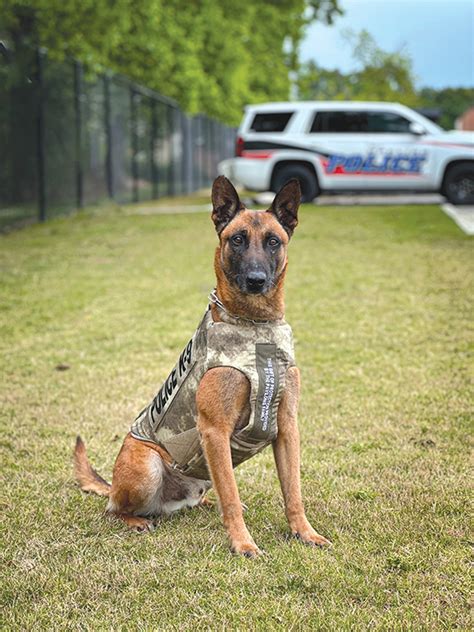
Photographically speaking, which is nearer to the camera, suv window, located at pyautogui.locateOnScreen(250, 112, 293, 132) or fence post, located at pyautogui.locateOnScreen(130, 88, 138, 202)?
suv window, located at pyautogui.locateOnScreen(250, 112, 293, 132)

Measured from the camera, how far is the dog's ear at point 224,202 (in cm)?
367

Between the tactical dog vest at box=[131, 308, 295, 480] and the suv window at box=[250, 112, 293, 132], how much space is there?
56.8 ft

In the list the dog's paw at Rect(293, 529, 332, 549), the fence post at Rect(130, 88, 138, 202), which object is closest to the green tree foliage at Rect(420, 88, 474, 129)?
the fence post at Rect(130, 88, 138, 202)

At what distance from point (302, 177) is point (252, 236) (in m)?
17.1

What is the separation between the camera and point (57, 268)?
38.3 ft

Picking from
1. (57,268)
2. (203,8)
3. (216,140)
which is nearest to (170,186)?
(203,8)

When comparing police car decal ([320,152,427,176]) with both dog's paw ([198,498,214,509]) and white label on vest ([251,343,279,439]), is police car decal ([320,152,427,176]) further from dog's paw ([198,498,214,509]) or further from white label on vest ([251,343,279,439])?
white label on vest ([251,343,279,439])

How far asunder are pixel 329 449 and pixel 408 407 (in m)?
0.96

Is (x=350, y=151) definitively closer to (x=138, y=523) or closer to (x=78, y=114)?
(x=78, y=114)

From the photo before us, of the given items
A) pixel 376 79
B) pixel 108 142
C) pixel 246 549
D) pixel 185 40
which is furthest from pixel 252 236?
pixel 376 79

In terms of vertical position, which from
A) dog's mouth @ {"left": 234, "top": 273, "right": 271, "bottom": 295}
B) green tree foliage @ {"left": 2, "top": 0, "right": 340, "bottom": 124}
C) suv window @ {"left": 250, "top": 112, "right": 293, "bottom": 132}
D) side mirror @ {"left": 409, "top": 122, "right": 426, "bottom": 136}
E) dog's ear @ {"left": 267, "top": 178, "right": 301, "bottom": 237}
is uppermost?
green tree foliage @ {"left": 2, "top": 0, "right": 340, "bottom": 124}

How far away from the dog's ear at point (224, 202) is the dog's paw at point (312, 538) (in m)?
1.29

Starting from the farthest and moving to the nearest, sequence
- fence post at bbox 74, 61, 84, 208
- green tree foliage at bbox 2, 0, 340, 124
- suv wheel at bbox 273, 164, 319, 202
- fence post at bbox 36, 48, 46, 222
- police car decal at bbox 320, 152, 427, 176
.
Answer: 1. green tree foliage at bbox 2, 0, 340, 124
2. suv wheel at bbox 273, 164, 319, 202
3. police car decal at bbox 320, 152, 427, 176
4. fence post at bbox 74, 61, 84, 208
5. fence post at bbox 36, 48, 46, 222

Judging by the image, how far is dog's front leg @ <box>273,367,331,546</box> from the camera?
11.8ft
